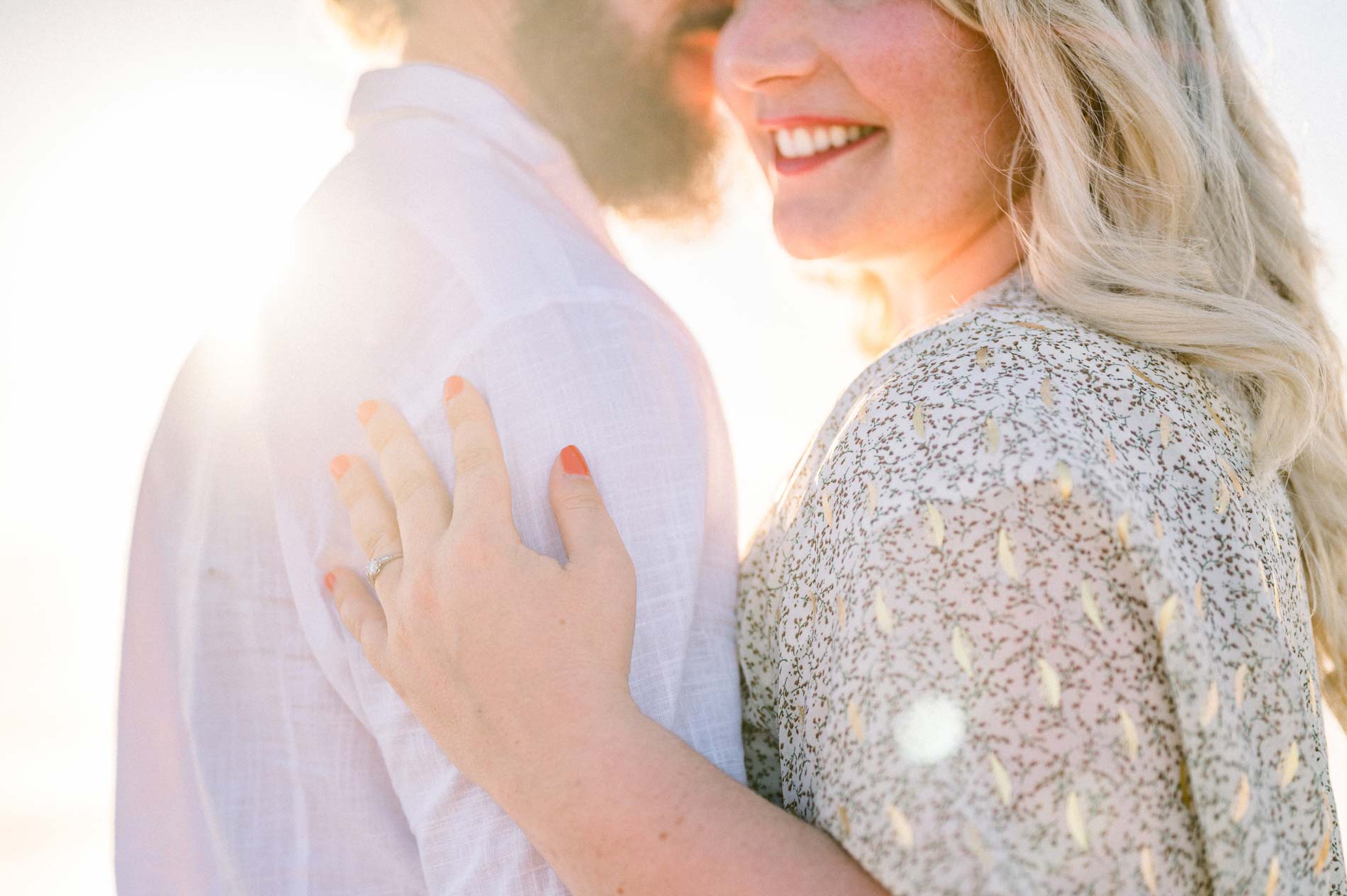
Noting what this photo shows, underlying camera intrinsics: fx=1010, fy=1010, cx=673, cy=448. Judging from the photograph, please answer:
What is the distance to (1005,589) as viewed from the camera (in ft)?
3.20

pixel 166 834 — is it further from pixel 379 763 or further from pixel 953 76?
pixel 953 76

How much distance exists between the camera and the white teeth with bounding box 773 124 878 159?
187cm

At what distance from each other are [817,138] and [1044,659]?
123cm

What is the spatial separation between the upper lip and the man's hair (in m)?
0.68

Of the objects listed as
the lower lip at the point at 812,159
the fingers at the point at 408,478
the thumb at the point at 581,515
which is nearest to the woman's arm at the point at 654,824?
the thumb at the point at 581,515

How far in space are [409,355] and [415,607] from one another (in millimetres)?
314

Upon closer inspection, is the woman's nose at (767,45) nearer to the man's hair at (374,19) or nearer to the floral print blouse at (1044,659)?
the man's hair at (374,19)

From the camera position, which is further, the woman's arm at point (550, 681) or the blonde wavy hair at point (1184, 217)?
the blonde wavy hair at point (1184, 217)

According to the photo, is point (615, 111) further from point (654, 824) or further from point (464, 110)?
point (654, 824)

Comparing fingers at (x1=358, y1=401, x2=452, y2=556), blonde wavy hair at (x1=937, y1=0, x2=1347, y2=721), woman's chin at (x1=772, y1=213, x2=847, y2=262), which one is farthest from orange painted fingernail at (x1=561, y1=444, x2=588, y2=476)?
woman's chin at (x1=772, y1=213, x2=847, y2=262)

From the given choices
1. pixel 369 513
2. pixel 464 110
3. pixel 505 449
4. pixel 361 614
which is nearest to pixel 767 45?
pixel 464 110

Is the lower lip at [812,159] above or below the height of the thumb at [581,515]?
above

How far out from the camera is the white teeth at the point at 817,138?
1.87 metres

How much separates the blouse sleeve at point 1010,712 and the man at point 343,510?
282mm
